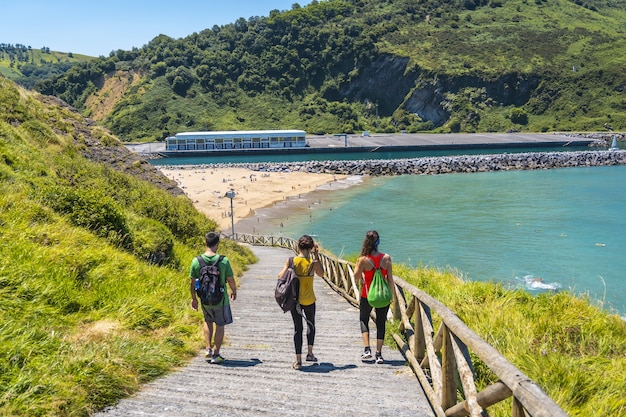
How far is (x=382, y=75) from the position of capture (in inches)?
5989

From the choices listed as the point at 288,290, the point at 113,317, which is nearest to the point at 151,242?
the point at 113,317

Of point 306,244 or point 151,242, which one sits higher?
point 306,244

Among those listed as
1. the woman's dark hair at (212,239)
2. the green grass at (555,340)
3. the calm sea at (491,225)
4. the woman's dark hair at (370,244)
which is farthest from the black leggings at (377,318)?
the calm sea at (491,225)

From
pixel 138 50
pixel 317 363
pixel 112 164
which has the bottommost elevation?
pixel 317 363

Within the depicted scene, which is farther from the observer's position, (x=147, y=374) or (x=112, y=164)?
(x=112, y=164)

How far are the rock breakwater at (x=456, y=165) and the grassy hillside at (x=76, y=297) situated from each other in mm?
64419

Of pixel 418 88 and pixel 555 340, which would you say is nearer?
pixel 555 340

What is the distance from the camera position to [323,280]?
13367mm

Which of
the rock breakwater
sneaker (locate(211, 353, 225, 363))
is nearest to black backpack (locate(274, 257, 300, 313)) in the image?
sneaker (locate(211, 353, 225, 363))

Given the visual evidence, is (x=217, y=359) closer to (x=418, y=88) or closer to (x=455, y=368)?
(x=455, y=368)

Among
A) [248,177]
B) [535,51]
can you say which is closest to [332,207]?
[248,177]

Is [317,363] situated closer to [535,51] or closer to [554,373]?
[554,373]

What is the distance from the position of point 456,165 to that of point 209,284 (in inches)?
2989

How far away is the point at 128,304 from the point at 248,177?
63548mm
